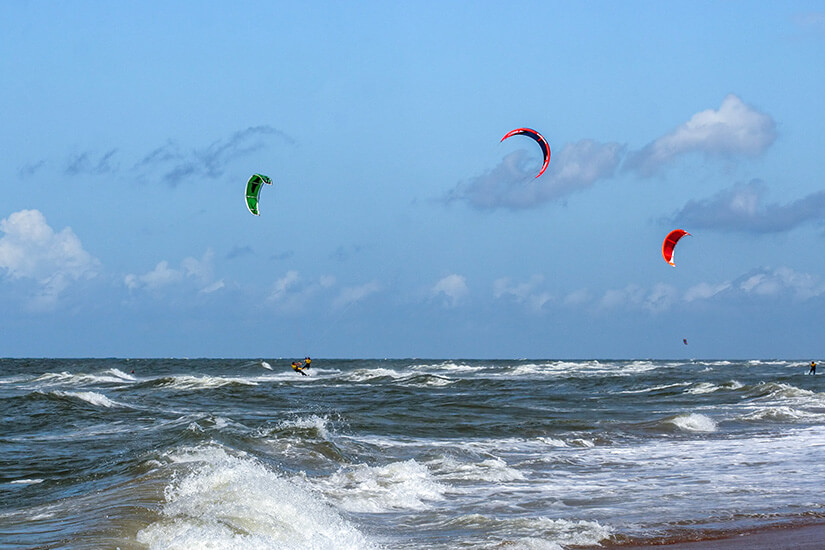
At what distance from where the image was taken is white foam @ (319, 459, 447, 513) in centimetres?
1099

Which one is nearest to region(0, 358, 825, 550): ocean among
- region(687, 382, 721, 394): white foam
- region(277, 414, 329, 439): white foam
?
region(277, 414, 329, 439): white foam

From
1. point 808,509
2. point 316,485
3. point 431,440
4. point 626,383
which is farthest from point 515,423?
point 626,383

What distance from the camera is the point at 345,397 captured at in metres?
33.0

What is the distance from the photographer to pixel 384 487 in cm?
1197

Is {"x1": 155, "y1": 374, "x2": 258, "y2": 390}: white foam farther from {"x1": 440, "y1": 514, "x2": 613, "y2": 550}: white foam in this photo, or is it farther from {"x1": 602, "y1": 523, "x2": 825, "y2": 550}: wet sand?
{"x1": 602, "y1": 523, "x2": 825, "y2": 550}: wet sand

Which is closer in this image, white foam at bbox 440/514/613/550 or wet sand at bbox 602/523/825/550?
wet sand at bbox 602/523/825/550

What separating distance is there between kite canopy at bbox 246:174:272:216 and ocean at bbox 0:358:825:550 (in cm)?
548

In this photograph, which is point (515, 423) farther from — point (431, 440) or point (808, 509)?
point (808, 509)

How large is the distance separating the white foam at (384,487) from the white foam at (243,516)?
0.45 metres

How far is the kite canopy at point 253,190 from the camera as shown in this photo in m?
25.4

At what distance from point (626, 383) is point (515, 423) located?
2306cm

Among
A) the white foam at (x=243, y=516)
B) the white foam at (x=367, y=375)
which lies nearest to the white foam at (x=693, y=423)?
the white foam at (x=243, y=516)

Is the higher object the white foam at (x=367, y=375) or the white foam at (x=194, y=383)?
the white foam at (x=367, y=375)

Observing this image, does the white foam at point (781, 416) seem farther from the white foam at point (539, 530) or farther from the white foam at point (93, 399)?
the white foam at point (93, 399)
